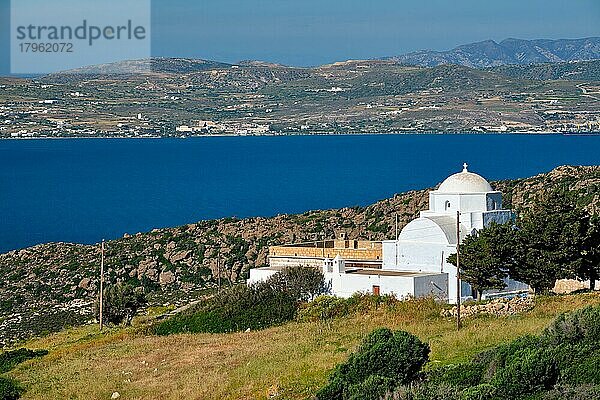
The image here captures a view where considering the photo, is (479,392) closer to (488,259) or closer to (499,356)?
(499,356)

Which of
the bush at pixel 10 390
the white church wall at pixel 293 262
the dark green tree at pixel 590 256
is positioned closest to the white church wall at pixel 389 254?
the white church wall at pixel 293 262

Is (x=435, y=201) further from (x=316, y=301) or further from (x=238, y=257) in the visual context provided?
(x=238, y=257)

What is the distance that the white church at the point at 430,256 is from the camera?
27.5 metres

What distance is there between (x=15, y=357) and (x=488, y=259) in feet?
37.4

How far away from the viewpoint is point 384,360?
1531 cm

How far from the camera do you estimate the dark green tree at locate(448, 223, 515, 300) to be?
1033 inches

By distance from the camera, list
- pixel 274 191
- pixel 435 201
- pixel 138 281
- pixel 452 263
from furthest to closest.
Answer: pixel 274 191, pixel 138 281, pixel 435 201, pixel 452 263

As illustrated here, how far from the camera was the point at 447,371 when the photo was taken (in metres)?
15.1

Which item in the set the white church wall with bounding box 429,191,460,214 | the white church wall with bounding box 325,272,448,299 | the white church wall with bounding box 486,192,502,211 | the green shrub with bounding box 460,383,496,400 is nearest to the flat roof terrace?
the white church wall with bounding box 429,191,460,214

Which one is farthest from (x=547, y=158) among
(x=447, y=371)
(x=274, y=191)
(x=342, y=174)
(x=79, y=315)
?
(x=447, y=371)

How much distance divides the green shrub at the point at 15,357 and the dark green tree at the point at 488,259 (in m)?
10.5

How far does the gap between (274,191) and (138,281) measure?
6430 centimetres

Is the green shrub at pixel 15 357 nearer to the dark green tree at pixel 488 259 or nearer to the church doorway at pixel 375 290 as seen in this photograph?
the church doorway at pixel 375 290

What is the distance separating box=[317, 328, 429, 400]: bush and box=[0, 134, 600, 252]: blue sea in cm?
5474
